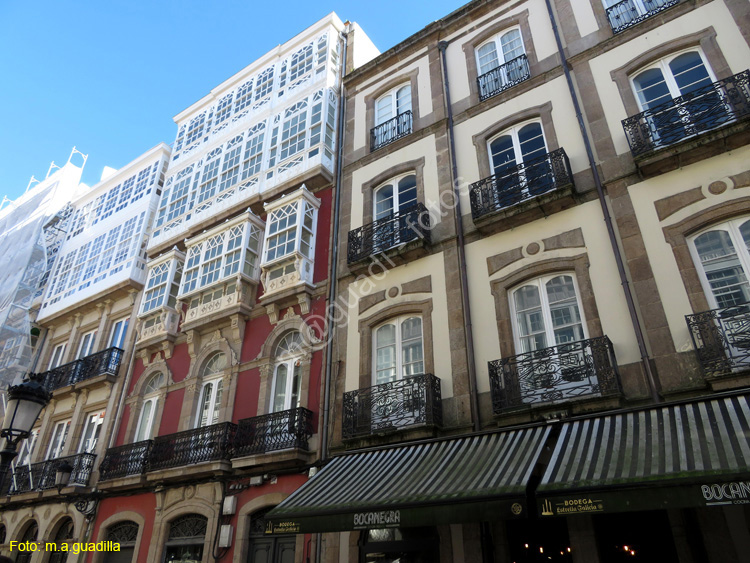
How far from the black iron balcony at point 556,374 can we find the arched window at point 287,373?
5204mm

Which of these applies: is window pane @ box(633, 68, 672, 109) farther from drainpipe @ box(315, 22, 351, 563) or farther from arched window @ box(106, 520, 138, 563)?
arched window @ box(106, 520, 138, 563)

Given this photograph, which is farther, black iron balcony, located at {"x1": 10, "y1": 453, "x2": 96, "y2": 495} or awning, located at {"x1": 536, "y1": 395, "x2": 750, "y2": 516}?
black iron balcony, located at {"x1": 10, "y1": 453, "x2": 96, "y2": 495}

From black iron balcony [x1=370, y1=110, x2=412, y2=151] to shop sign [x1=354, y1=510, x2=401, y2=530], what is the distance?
9.21 m

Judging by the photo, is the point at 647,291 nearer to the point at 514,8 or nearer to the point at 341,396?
the point at 341,396

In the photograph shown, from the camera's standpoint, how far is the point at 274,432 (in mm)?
11297

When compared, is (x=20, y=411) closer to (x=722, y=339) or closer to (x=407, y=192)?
(x=407, y=192)

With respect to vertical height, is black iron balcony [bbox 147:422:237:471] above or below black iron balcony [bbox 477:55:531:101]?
below

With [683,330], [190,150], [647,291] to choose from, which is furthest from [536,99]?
[190,150]

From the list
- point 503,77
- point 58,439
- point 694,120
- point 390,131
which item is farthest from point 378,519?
point 58,439

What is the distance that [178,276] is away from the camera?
16.9 metres

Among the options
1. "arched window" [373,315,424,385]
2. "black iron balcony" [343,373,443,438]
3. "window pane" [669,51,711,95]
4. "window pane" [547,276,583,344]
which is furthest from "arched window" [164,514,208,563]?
"window pane" [669,51,711,95]

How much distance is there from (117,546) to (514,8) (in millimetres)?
16781

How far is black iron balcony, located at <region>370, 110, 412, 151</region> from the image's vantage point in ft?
44.6

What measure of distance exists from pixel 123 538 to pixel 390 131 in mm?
12583
